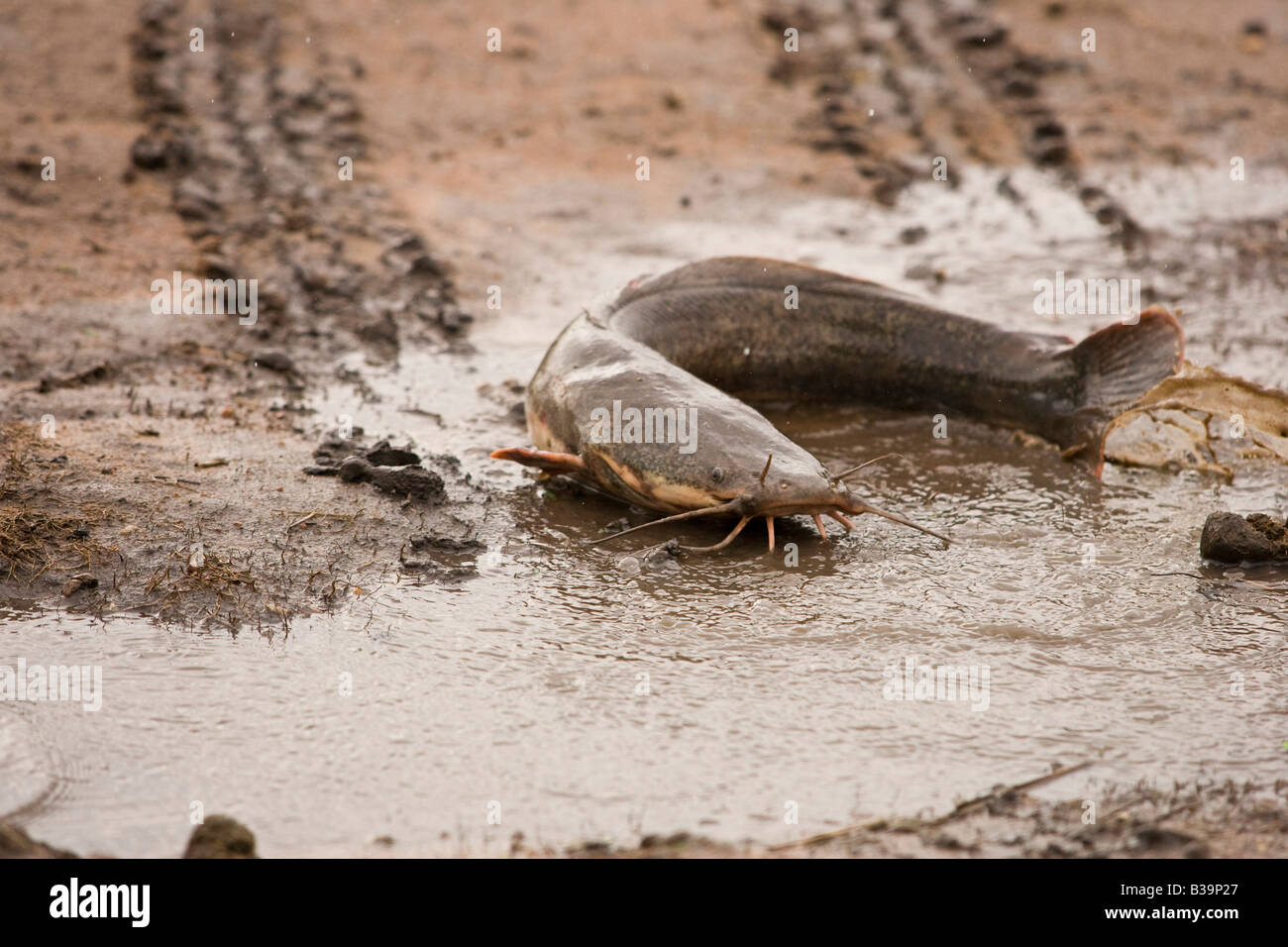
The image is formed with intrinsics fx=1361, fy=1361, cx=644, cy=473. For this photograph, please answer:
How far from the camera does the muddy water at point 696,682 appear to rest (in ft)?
12.6

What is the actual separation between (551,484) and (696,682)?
1.74 m

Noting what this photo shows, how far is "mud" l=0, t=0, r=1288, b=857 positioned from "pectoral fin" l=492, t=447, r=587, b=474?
0.72ft

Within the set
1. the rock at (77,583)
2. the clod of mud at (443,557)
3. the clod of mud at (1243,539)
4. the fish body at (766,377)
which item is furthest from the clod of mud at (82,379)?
the clod of mud at (1243,539)

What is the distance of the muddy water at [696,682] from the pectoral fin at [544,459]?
0.57 ft

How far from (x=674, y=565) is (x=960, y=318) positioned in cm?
248

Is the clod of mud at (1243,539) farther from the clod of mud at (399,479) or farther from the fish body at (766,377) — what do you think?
the clod of mud at (399,479)

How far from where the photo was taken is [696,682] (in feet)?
14.6

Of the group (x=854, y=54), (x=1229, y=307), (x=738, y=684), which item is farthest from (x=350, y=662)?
(x=854, y=54)

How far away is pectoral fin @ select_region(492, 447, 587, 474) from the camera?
562cm

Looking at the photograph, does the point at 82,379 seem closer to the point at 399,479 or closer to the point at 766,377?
the point at 399,479

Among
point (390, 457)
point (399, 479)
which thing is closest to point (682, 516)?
point (399, 479)

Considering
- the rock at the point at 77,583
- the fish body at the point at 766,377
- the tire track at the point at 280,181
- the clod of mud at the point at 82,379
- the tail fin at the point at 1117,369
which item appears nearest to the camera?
the rock at the point at 77,583

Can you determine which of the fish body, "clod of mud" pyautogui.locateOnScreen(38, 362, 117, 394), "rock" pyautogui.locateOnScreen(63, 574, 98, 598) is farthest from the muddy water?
"clod of mud" pyautogui.locateOnScreen(38, 362, 117, 394)

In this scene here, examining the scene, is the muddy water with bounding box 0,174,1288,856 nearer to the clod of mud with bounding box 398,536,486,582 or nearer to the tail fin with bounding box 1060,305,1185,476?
the clod of mud with bounding box 398,536,486,582
